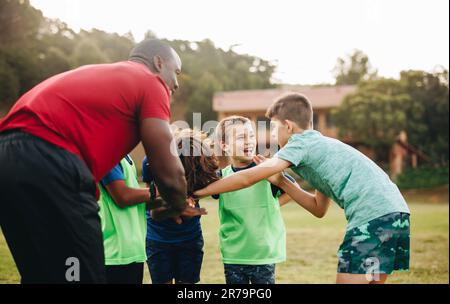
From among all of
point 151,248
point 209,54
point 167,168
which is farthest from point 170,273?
point 209,54

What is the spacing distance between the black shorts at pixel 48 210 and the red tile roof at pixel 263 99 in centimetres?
4371

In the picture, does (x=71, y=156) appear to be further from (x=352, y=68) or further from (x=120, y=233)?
(x=352, y=68)

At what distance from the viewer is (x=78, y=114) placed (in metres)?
2.43

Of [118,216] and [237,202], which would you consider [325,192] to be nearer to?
[237,202]

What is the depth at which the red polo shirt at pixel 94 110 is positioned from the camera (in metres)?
2.40

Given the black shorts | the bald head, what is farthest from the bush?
the black shorts

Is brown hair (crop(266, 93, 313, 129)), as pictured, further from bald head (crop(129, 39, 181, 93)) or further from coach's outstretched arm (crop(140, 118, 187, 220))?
coach's outstretched arm (crop(140, 118, 187, 220))

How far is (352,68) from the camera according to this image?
6938cm

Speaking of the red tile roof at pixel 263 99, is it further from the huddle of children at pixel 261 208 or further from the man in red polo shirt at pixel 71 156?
the man in red polo shirt at pixel 71 156

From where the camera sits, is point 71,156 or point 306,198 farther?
point 306,198

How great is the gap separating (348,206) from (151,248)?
1.56 meters

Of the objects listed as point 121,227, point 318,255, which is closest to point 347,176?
point 121,227

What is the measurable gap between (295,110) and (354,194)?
26.6 inches

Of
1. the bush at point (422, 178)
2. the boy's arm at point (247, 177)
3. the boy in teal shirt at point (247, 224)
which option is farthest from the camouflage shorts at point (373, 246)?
→ the bush at point (422, 178)
